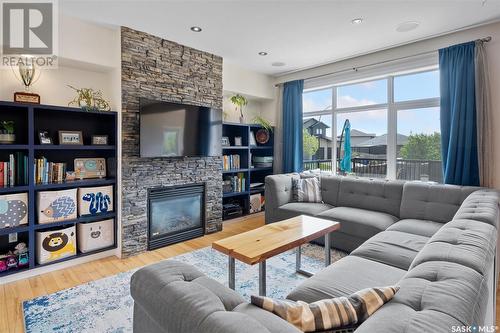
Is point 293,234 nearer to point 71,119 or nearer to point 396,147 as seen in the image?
point 396,147

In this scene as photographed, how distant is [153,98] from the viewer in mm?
3215

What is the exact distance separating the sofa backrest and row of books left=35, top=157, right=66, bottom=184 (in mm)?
3825

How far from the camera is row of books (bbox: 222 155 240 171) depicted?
4.28 metres

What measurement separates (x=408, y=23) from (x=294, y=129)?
2.22m

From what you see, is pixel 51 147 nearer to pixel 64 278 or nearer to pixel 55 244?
pixel 55 244

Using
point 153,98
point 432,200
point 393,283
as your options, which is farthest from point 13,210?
→ point 432,200

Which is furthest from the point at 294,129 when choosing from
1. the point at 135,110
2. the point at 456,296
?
the point at 456,296

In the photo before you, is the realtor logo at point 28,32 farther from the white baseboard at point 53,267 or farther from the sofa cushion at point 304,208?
the sofa cushion at point 304,208

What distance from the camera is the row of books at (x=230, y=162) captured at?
14.0ft

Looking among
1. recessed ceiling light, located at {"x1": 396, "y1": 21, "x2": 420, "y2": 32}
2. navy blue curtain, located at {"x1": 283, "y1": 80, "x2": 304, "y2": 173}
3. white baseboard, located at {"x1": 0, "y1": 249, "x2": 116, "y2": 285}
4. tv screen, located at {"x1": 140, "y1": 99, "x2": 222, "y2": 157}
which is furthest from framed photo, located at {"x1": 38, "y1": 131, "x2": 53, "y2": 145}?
recessed ceiling light, located at {"x1": 396, "y1": 21, "x2": 420, "y2": 32}

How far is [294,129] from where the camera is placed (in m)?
4.68

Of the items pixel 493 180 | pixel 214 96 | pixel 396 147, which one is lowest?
pixel 493 180

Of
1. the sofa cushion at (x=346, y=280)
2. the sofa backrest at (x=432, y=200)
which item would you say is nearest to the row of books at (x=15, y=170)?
the sofa cushion at (x=346, y=280)

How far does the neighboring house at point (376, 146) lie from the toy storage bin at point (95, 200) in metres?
3.54
